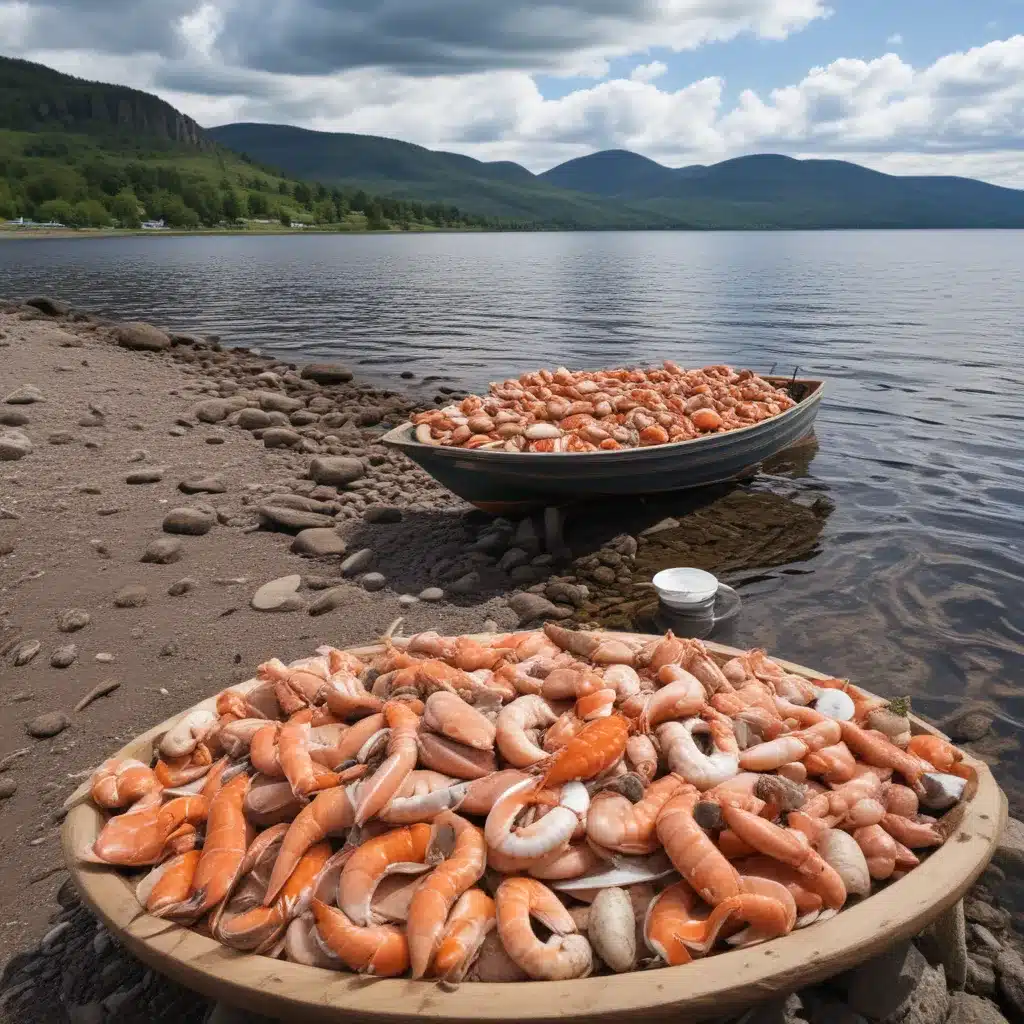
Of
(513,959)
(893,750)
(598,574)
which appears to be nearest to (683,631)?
(598,574)

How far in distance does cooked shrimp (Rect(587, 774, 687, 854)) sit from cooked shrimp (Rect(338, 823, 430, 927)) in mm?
773

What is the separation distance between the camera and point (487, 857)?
11.3ft

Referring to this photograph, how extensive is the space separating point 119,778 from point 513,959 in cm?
241

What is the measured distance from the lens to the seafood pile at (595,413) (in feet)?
37.4

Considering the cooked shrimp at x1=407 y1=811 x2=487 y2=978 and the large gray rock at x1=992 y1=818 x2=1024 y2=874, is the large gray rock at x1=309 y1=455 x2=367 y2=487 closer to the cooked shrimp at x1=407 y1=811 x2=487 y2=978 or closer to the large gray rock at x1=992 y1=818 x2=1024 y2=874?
the cooked shrimp at x1=407 y1=811 x2=487 y2=978

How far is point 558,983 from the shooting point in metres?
3.03

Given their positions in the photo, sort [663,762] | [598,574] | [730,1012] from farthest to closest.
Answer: [598,574] < [663,762] < [730,1012]

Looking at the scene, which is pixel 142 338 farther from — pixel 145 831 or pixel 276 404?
pixel 145 831

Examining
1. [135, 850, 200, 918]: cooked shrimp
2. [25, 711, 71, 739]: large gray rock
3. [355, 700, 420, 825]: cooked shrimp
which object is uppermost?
[355, 700, 420, 825]: cooked shrimp

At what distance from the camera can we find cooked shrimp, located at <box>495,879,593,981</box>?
10.1 ft

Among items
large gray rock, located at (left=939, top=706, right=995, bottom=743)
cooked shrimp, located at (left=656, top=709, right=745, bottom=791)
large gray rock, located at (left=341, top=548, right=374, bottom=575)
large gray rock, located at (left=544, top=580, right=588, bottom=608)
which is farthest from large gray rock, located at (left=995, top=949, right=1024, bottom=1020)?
large gray rock, located at (left=341, top=548, right=374, bottom=575)

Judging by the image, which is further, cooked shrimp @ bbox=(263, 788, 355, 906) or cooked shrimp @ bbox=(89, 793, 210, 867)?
cooked shrimp @ bbox=(89, 793, 210, 867)

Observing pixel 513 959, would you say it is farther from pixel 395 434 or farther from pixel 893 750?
pixel 395 434

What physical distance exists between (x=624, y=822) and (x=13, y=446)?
545 inches
